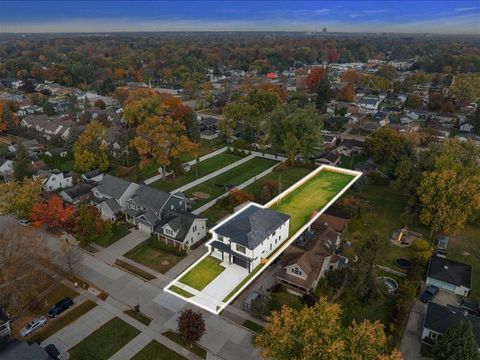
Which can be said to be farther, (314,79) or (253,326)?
(314,79)

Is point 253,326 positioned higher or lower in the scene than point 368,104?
lower

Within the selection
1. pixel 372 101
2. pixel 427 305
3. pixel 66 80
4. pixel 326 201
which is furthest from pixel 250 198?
pixel 66 80

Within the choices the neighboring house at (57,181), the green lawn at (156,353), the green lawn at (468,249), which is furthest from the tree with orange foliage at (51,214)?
the green lawn at (468,249)

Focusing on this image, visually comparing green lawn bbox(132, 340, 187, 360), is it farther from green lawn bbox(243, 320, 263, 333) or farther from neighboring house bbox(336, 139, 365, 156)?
neighboring house bbox(336, 139, 365, 156)

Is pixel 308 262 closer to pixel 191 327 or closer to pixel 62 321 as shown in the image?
pixel 191 327

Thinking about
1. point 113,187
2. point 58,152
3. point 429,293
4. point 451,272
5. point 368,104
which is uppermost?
point 368,104

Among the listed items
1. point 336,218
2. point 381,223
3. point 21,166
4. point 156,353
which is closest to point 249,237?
point 156,353

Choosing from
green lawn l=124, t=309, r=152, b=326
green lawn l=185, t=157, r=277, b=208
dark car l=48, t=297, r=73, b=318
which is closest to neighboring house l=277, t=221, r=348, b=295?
green lawn l=124, t=309, r=152, b=326
